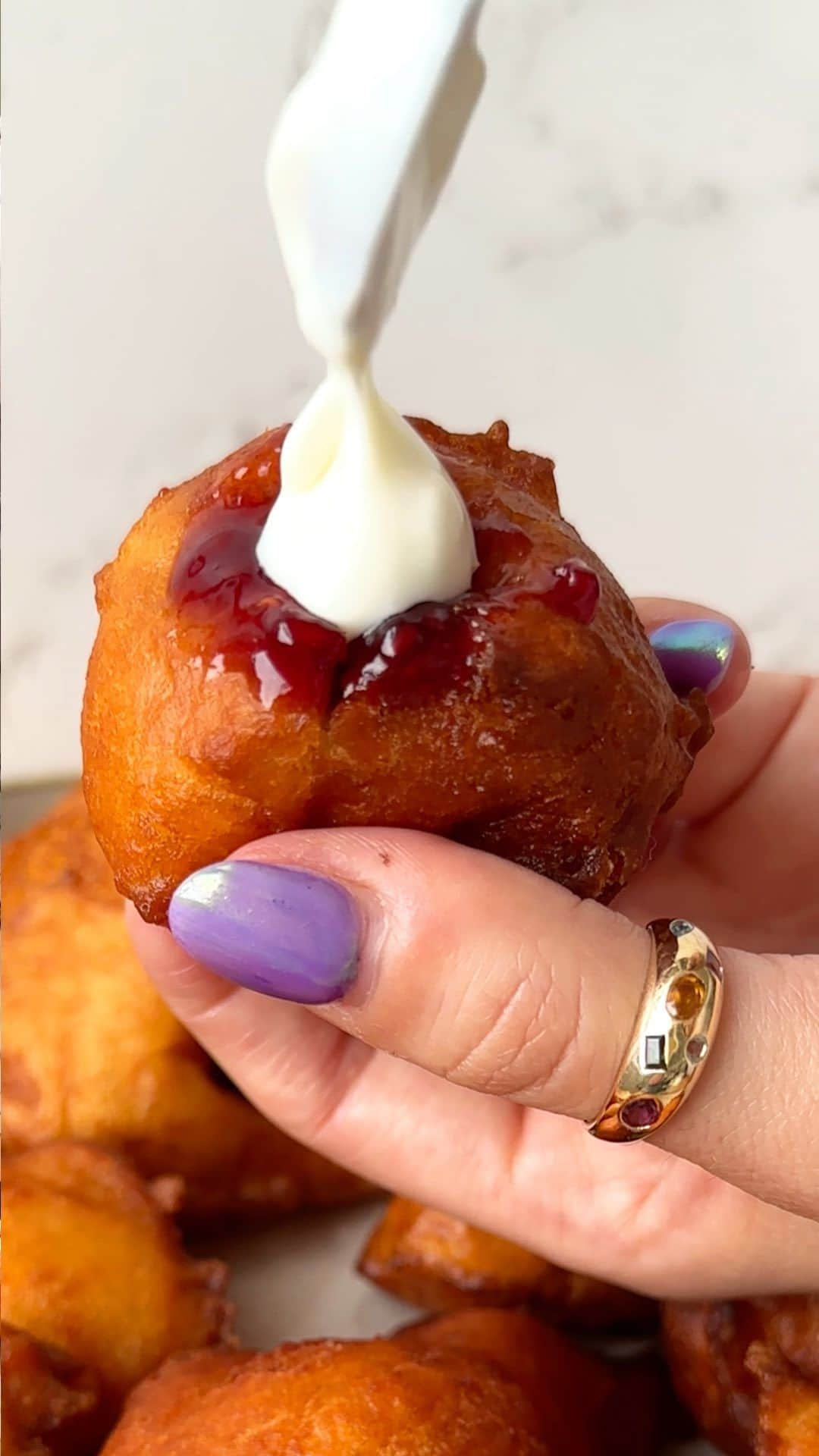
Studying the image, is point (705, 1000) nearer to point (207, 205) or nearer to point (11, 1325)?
point (11, 1325)

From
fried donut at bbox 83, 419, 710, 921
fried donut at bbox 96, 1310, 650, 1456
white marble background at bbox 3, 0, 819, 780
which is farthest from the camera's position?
white marble background at bbox 3, 0, 819, 780

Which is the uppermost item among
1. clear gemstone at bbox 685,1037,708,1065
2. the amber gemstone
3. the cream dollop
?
the cream dollop

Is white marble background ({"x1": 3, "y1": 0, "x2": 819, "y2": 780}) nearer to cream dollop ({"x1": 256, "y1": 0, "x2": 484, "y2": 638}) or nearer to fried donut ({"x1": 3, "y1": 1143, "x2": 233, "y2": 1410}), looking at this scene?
fried donut ({"x1": 3, "y1": 1143, "x2": 233, "y2": 1410})

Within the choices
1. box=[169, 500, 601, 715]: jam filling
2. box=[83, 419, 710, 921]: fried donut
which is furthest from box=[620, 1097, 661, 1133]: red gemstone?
box=[169, 500, 601, 715]: jam filling

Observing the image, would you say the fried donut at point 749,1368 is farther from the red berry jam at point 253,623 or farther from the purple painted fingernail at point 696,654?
the red berry jam at point 253,623

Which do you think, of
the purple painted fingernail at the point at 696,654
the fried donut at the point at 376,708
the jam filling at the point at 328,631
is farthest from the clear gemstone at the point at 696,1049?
the purple painted fingernail at the point at 696,654

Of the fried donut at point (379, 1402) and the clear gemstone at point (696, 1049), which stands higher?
the clear gemstone at point (696, 1049)
